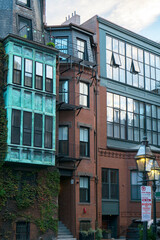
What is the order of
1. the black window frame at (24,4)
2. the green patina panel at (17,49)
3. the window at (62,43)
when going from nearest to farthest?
the green patina panel at (17,49) → the black window frame at (24,4) → the window at (62,43)

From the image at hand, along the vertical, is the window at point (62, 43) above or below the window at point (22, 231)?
above

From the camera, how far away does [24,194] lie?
1002 inches

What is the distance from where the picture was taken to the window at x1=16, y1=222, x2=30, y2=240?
82.9 ft

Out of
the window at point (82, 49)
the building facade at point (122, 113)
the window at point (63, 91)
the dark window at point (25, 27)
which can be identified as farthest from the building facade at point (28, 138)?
the building facade at point (122, 113)

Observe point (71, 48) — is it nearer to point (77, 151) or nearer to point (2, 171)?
point (77, 151)

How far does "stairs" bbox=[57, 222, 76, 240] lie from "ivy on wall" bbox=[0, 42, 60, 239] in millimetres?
1419

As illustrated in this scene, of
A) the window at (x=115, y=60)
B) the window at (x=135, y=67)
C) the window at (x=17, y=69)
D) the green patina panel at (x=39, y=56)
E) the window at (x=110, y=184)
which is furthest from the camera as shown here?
the window at (x=135, y=67)

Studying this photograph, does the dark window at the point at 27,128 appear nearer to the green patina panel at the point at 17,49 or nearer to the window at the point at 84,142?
the green patina panel at the point at 17,49

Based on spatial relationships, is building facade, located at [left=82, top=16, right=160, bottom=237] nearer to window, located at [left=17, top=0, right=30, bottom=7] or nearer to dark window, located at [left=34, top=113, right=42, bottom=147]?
window, located at [left=17, top=0, right=30, bottom=7]

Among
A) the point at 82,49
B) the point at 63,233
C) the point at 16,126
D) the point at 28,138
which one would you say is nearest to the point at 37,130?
the point at 28,138

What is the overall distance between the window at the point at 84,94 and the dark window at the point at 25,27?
5.85 meters

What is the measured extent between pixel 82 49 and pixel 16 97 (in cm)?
1008

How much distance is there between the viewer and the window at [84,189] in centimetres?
3002

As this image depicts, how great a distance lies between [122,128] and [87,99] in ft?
20.4
